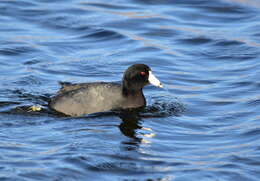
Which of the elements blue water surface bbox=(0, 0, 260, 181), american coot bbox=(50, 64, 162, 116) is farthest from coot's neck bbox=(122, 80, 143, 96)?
blue water surface bbox=(0, 0, 260, 181)

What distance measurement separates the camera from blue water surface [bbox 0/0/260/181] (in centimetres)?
885

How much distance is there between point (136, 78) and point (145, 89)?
159 cm

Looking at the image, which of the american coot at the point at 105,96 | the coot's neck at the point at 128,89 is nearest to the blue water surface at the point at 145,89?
the american coot at the point at 105,96

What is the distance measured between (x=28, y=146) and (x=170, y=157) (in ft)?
6.27

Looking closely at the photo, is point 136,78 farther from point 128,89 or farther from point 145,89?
Answer: point 145,89

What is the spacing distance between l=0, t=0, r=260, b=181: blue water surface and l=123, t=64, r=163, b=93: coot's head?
45 cm

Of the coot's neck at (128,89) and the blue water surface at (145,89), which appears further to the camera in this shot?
the coot's neck at (128,89)

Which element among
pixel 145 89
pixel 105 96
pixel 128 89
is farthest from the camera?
pixel 145 89

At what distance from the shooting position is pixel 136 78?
11094 mm

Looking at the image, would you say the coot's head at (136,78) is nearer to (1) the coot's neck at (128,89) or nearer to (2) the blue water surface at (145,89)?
(1) the coot's neck at (128,89)

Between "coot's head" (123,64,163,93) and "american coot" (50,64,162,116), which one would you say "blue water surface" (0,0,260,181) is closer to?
"american coot" (50,64,162,116)

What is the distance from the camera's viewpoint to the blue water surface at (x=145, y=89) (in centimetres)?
885

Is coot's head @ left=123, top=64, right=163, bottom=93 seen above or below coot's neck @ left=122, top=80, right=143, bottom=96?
above

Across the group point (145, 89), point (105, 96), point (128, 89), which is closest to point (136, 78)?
point (128, 89)
